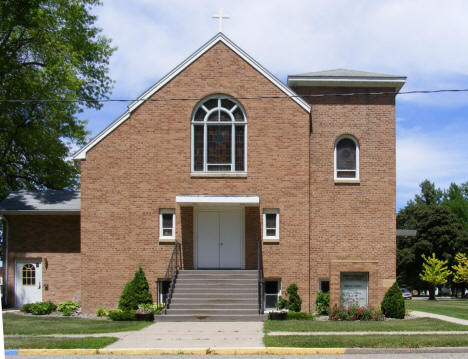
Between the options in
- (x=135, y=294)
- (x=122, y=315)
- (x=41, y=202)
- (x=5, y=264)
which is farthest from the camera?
(x=41, y=202)

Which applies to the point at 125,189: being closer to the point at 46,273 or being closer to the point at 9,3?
the point at 46,273

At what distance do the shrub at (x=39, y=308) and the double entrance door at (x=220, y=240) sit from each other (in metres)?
5.74

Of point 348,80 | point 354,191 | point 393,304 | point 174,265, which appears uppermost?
point 348,80

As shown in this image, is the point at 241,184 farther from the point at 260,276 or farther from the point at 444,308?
the point at 444,308

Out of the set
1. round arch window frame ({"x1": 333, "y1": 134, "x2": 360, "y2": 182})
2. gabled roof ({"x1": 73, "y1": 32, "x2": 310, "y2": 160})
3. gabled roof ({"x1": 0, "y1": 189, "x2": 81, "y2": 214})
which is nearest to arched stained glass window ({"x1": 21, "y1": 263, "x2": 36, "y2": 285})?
gabled roof ({"x1": 0, "y1": 189, "x2": 81, "y2": 214})

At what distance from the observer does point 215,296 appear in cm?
2094

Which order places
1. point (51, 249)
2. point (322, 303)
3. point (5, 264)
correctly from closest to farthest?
point (322, 303) → point (51, 249) → point (5, 264)

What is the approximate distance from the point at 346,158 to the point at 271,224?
385 centimetres

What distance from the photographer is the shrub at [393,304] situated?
2153 cm

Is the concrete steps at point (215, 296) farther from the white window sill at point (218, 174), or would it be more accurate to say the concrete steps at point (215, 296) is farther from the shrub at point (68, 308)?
the shrub at point (68, 308)

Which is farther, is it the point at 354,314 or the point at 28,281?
the point at 28,281

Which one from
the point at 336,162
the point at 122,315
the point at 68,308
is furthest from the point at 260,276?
the point at 68,308

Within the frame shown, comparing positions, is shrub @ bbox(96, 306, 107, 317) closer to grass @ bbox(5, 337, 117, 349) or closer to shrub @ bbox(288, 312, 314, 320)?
shrub @ bbox(288, 312, 314, 320)

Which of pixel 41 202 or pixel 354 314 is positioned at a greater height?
pixel 41 202
